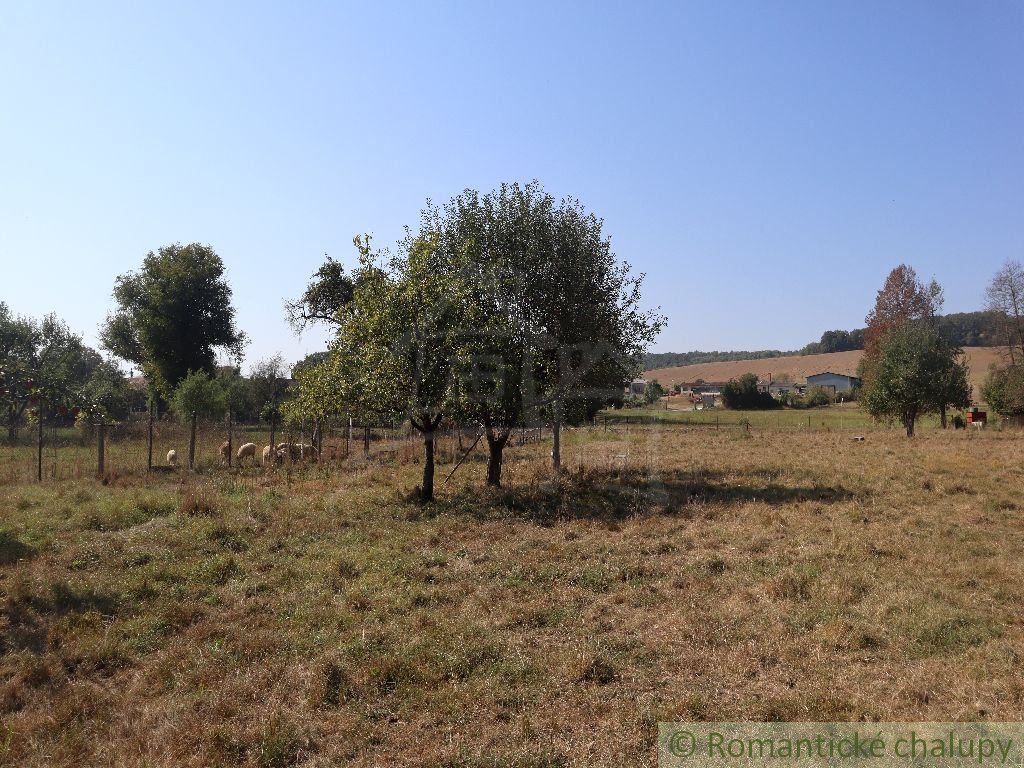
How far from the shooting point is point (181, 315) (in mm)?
43281

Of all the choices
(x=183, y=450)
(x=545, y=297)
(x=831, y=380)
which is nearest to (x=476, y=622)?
(x=545, y=297)

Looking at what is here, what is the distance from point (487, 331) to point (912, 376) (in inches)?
1352

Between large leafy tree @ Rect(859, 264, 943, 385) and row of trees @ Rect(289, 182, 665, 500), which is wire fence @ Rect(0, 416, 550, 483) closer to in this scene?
row of trees @ Rect(289, 182, 665, 500)

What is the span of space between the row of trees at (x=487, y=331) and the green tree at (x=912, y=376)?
2639 cm

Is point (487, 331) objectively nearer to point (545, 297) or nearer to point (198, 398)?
point (545, 297)

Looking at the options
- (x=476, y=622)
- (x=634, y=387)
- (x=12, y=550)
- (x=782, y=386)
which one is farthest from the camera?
(x=782, y=386)

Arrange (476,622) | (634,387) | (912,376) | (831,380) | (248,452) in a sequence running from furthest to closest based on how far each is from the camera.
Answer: (831,380)
(912,376)
(634,387)
(248,452)
(476,622)

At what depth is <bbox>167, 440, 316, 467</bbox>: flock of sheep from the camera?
23.1 metres

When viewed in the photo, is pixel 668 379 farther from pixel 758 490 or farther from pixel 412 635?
pixel 412 635

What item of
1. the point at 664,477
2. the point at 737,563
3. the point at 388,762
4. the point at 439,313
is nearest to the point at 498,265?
the point at 439,313

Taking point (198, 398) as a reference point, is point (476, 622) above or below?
below

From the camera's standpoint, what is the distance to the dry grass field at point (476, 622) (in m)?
5.72

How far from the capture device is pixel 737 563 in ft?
35.3

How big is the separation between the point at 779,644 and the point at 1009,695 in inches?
83.0
